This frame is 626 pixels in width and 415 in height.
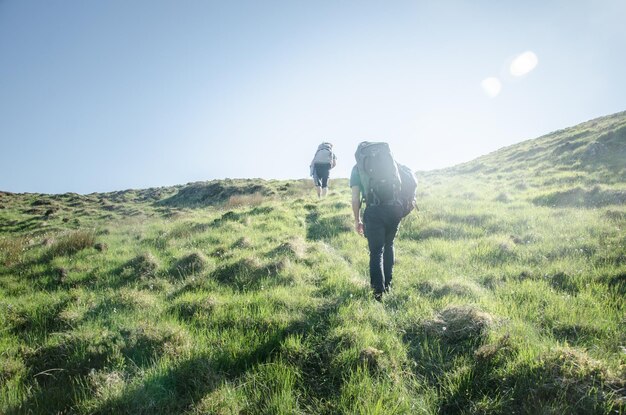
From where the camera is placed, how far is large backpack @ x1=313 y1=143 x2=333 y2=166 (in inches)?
677

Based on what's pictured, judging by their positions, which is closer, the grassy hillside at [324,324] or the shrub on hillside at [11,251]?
the grassy hillside at [324,324]

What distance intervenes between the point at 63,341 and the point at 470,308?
5640mm

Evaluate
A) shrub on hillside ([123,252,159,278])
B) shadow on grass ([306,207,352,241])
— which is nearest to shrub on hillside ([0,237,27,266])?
shrub on hillside ([123,252,159,278])

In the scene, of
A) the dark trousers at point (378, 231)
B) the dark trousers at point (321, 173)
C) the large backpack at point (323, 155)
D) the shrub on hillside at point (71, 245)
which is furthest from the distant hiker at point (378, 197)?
the dark trousers at point (321, 173)

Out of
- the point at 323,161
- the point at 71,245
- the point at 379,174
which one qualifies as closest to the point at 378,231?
the point at 379,174

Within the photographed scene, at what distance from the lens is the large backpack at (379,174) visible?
5.97 meters

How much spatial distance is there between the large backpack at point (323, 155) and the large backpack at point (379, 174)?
36.5 ft

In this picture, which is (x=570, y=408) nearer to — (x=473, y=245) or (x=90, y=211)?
(x=473, y=245)

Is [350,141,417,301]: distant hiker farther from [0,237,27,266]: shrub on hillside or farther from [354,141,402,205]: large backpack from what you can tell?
[0,237,27,266]: shrub on hillside

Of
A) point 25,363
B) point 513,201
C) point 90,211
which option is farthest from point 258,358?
point 90,211

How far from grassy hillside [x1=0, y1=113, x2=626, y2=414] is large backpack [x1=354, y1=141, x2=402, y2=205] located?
1697 millimetres

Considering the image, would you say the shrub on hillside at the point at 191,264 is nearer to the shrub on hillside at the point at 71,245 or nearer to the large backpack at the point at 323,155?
the shrub on hillside at the point at 71,245

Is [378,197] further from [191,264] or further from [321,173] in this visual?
[321,173]

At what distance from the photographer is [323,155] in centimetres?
1725
